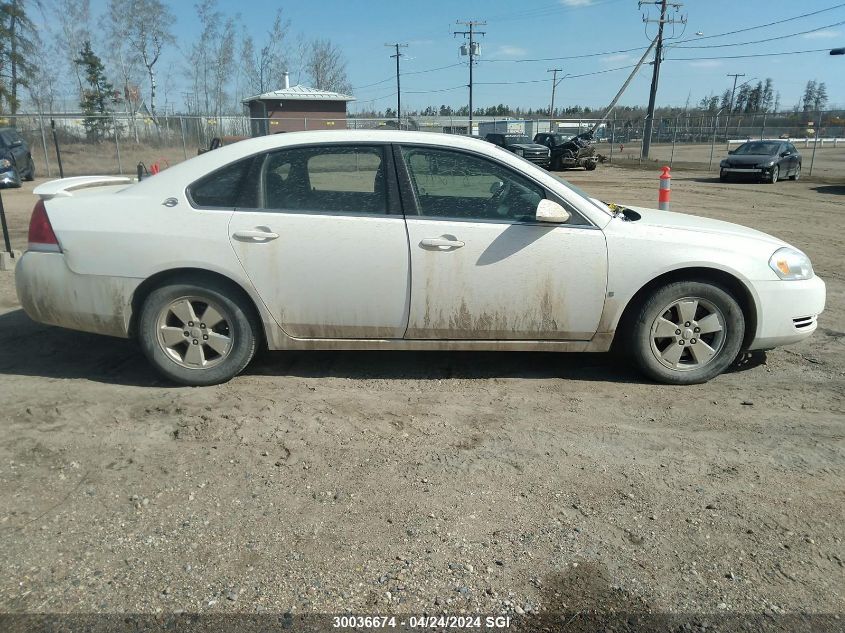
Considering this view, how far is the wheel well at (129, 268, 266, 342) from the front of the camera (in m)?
4.27

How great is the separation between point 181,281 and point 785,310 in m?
3.93

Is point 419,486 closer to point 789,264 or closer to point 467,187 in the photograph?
point 467,187

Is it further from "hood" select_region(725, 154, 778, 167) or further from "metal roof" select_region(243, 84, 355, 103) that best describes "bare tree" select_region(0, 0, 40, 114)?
"hood" select_region(725, 154, 778, 167)

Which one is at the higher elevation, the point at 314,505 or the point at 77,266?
the point at 77,266

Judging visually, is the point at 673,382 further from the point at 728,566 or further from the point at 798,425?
the point at 728,566

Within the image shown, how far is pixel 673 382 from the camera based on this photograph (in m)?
4.53

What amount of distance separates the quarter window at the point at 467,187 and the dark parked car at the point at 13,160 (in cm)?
1825

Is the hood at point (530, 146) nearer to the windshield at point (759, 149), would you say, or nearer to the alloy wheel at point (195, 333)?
the windshield at point (759, 149)

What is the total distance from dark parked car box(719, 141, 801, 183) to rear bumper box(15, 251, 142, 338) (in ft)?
78.2

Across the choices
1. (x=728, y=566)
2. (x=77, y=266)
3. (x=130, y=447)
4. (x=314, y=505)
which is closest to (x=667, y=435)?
(x=728, y=566)

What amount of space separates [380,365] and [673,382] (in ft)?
6.65

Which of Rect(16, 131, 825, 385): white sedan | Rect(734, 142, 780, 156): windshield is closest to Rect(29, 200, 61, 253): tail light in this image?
Rect(16, 131, 825, 385): white sedan

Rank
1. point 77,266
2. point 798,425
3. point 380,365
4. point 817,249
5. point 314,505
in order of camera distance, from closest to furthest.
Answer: point 314,505 → point 798,425 → point 77,266 → point 380,365 → point 817,249

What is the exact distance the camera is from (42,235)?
432 cm
